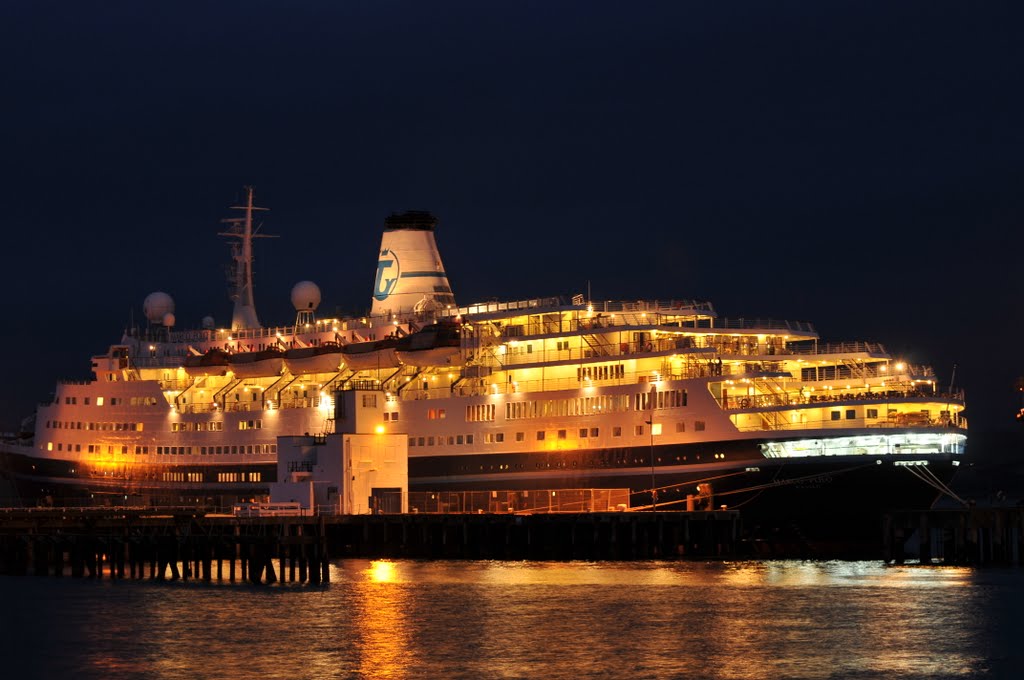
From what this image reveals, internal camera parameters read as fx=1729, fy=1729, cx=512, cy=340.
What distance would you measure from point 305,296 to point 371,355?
38.6 ft

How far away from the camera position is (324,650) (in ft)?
138

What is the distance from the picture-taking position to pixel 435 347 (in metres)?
78.8

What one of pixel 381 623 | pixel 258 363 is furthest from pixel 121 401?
pixel 381 623

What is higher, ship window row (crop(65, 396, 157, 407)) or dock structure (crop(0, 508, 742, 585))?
ship window row (crop(65, 396, 157, 407))

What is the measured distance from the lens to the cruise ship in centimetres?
6700

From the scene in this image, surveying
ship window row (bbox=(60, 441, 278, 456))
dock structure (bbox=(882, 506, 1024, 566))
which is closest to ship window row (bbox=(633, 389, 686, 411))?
dock structure (bbox=(882, 506, 1024, 566))

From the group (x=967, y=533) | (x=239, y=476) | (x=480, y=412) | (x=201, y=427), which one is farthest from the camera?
(x=201, y=427)

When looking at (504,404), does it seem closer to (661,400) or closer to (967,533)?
(661,400)

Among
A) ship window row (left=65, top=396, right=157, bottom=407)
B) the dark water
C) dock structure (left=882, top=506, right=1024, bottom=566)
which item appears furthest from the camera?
ship window row (left=65, top=396, right=157, bottom=407)

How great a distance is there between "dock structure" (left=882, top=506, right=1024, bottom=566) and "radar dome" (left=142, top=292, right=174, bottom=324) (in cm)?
4767

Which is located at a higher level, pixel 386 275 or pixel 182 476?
pixel 386 275

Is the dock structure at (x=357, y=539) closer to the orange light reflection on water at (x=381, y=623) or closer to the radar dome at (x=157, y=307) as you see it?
the orange light reflection on water at (x=381, y=623)

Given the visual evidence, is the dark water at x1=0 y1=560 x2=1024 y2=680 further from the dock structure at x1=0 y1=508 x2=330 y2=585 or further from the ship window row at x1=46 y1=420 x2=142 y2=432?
the ship window row at x1=46 y1=420 x2=142 y2=432

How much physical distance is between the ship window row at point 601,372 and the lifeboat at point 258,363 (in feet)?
59.7
